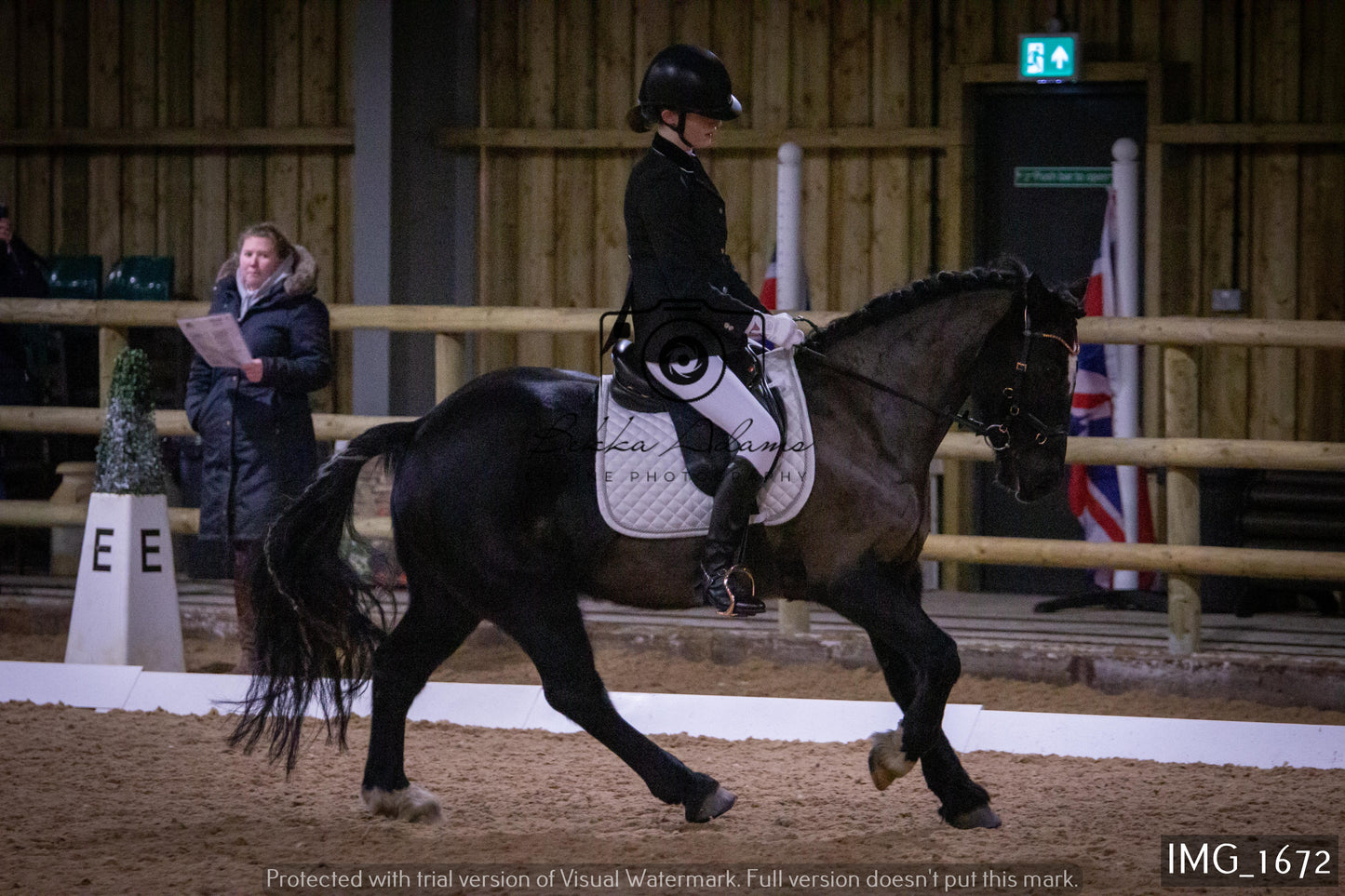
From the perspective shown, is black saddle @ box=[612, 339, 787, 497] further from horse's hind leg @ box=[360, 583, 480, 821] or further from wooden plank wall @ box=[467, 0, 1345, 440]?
wooden plank wall @ box=[467, 0, 1345, 440]

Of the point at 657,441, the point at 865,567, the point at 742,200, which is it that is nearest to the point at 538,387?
the point at 657,441

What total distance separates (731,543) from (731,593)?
129 mm

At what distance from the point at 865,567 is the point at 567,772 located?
54.6 inches

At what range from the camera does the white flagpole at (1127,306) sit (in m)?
7.03

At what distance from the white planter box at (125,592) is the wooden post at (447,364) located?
4.11ft

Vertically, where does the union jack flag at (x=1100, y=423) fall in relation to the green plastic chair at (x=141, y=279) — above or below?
below

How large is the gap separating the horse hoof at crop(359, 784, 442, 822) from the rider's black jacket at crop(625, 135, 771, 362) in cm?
136

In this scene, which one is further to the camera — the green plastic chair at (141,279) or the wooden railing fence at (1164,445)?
the green plastic chair at (141,279)

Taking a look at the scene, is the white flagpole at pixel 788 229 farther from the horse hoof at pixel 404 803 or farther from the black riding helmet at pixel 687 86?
the horse hoof at pixel 404 803

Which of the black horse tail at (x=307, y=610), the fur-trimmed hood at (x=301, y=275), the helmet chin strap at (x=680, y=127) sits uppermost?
the helmet chin strap at (x=680, y=127)

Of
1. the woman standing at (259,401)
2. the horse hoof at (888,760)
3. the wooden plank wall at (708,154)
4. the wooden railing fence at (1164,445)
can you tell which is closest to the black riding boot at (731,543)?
the horse hoof at (888,760)

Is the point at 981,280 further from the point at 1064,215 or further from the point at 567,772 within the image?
the point at 1064,215

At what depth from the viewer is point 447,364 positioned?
22.1 feet

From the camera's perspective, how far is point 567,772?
5.03 meters
